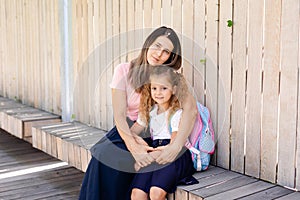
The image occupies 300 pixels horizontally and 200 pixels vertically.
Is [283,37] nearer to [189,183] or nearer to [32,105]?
[189,183]

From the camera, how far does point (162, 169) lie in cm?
227

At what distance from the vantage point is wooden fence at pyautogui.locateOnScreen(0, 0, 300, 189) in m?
2.21

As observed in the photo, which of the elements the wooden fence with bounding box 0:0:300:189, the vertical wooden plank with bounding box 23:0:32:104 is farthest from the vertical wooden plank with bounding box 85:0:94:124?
the vertical wooden plank with bounding box 23:0:32:104

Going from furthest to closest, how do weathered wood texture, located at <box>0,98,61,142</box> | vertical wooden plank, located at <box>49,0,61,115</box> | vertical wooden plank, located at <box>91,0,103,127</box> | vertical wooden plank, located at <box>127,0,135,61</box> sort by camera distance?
vertical wooden plank, located at <box>49,0,61,115</box>, weathered wood texture, located at <box>0,98,61,142</box>, vertical wooden plank, located at <box>91,0,103,127</box>, vertical wooden plank, located at <box>127,0,135,61</box>

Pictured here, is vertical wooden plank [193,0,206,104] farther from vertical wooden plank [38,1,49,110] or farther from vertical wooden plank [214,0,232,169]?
vertical wooden plank [38,1,49,110]

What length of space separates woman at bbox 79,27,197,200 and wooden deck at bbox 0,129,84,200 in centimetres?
85

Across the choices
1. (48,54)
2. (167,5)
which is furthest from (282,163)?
(48,54)

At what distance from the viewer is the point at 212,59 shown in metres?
2.60

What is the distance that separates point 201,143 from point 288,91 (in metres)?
0.53

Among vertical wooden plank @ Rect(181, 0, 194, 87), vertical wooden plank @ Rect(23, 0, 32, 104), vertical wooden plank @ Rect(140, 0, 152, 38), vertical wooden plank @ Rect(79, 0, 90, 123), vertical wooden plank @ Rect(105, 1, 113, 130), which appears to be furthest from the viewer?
vertical wooden plank @ Rect(23, 0, 32, 104)

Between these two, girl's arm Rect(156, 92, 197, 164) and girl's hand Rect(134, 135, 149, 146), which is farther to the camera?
girl's hand Rect(134, 135, 149, 146)

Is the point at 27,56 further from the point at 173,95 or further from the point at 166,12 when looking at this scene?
the point at 173,95

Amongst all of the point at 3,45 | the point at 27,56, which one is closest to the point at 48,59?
the point at 27,56

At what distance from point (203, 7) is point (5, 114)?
7.71ft
